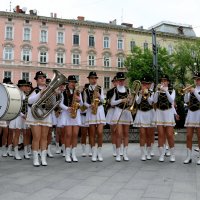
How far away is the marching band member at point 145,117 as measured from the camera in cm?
912

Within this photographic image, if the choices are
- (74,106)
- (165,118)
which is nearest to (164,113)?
(165,118)

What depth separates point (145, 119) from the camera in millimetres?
9148

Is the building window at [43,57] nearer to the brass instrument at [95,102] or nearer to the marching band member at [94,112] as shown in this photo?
the marching band member at [94,112]

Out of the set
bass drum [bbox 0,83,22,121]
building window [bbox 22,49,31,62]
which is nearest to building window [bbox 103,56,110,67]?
building window [bbox 22,49,31,62]

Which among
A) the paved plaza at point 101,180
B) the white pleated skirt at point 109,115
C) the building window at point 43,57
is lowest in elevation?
the paved plaza at point 101,180

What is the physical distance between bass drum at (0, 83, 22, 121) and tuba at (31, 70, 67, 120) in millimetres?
702

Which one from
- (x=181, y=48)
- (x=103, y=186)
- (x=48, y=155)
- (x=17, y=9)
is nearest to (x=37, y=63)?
(x=17, y=9)

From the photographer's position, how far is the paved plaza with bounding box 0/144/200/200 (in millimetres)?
5254

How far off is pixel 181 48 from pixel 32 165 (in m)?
45.4

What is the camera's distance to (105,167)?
7906 mm

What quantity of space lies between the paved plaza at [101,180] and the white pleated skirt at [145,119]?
1.00 meters

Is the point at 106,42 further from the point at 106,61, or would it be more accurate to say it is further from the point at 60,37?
the point at 60,37

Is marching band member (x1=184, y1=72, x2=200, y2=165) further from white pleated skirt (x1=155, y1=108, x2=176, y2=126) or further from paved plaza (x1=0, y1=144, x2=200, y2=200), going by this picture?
paved plaza (x1=0, y1=144, x2=200, y2=200)

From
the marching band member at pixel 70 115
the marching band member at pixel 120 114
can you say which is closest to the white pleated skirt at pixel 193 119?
the marching band member at pixel 120 114
